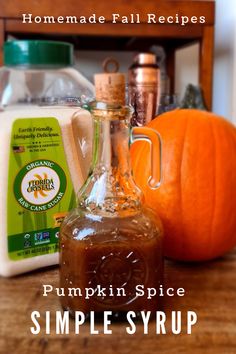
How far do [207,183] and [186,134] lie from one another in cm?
6

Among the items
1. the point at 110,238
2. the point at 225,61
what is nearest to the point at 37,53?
the point at 110,238

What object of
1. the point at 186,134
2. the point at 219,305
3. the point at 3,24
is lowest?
the point at 219,305

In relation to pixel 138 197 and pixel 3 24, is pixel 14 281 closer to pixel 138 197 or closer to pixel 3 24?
pixel 138 197

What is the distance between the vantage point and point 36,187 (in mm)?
443

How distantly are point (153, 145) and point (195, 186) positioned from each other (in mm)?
72

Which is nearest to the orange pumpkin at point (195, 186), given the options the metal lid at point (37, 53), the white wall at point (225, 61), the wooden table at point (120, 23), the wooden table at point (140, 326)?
the wooden table at point (140, 326)

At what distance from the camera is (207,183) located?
1.47ft

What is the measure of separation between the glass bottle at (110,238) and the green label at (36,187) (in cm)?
8

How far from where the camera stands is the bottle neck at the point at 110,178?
0.37m

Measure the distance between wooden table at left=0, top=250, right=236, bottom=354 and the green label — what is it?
4 cm

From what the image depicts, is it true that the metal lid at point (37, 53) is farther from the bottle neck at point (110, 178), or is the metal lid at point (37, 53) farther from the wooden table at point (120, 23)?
the bottle neck at point (110, 178)

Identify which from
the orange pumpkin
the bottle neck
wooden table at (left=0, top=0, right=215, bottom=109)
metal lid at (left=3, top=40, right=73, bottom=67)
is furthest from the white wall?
the bottle neck

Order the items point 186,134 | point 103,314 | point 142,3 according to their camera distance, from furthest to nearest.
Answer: point 142,3, point 186,134, point 103,314

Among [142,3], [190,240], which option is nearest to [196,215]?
[190,240]
